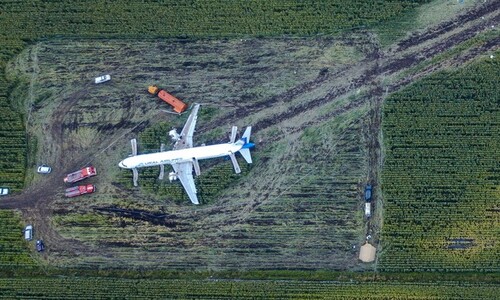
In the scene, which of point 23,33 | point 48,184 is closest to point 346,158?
point 48,184

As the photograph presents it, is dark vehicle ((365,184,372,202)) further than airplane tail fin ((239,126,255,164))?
No

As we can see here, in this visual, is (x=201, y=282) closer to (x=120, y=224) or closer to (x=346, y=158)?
(x=120, y=224)

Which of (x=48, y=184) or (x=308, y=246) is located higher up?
(x=48, y=184)

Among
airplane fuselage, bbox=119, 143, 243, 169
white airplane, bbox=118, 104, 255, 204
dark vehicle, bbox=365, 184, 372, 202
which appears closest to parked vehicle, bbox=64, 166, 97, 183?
white airplane, bbox=118, 104, 255, 204

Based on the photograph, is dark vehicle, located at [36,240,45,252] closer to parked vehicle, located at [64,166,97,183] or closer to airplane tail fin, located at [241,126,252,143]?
parked vehicle, located at [64,166,97,183]

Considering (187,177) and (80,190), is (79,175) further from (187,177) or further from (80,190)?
(187,177)

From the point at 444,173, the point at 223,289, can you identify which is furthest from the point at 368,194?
the point at 223,289
